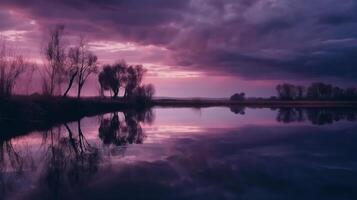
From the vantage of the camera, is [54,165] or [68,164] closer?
[54,165]

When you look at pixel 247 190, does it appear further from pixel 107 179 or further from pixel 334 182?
pixel 107 179

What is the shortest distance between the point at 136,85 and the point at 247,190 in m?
90.4

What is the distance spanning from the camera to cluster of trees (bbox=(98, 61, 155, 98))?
9269cm

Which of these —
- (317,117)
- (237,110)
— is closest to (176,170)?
(317,117)

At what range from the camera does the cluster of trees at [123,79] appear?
92.7 m

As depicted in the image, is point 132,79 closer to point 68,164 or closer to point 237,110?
point 237,110

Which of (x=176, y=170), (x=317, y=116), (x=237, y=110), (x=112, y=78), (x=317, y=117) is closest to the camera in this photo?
(x=176, y=170)

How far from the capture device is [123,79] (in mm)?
96000

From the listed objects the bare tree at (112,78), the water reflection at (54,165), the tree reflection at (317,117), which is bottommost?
the water reflection at (54,165)

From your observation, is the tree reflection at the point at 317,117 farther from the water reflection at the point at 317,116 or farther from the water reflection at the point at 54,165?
the water reflection at the point at 54,165

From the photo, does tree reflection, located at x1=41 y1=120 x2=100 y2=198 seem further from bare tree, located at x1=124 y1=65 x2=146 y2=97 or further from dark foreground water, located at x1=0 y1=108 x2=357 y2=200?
bare tree, located at x1=124 y1=65 x2=146 y2=97

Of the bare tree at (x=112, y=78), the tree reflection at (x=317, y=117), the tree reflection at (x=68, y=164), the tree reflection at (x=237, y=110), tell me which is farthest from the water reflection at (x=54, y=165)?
the bare tree at (x=112, y=78)

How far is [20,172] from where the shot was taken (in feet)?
41.5

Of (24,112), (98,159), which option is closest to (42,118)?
(24,112)
